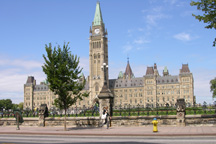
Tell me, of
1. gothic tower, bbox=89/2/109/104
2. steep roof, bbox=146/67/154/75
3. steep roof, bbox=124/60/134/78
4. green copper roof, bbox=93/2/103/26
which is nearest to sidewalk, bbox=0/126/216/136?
gothic tower, bbox=89/2/109/104

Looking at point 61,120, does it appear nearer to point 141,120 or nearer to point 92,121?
point 92,121

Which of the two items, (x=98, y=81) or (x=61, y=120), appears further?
(x=98, y=81)

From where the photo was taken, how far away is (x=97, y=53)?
138 metres

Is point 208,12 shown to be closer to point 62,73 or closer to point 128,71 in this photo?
point 62,73

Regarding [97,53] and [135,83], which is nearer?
[97,53]

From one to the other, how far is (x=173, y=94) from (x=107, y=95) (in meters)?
110

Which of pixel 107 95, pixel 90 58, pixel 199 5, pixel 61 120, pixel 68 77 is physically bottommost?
pixel 61 120

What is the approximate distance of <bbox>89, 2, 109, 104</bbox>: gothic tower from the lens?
5360 inches

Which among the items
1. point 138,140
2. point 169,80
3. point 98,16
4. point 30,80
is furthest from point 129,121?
point 30,80

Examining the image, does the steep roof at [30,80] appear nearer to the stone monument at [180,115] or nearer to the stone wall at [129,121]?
the stone wall at [129,121]

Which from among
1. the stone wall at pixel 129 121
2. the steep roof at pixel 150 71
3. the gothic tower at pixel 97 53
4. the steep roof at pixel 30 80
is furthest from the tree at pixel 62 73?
the steep roof at pixel 30 80

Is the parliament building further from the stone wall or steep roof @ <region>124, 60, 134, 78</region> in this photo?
the stone wall

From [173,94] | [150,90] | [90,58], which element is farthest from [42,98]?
[173,94]

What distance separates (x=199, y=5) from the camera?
21.2 metres
